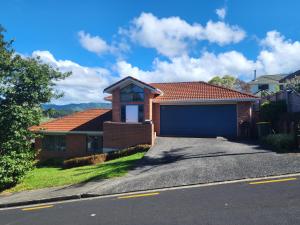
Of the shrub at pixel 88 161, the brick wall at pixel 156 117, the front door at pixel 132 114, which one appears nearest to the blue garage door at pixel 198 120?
the brick wall at pixel 156 117

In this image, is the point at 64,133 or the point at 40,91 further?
the point at 64,133

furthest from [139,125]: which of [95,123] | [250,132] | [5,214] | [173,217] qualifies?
[173,217]

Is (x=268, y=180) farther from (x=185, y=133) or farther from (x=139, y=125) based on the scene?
(x=185, y=133)

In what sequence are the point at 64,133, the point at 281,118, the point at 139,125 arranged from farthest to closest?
the point at 64,133, the point at 139,125, the point at 281,118

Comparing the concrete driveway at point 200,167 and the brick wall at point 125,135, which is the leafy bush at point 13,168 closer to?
the concrete driveway at point 200,167

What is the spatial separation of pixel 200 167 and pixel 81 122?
16.6 m

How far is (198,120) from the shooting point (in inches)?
989

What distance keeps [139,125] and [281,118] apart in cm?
919

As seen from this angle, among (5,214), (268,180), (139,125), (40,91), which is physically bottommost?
(5,214)

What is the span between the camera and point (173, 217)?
7523 millimetres

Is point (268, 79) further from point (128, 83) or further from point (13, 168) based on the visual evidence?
point (13, 168)

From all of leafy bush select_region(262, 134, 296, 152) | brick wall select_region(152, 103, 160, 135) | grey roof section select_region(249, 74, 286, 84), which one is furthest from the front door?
grey roof section select_region(249, 74, 286, 84)

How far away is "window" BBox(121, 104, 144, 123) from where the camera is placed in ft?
81.5

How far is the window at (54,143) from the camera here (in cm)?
2672
